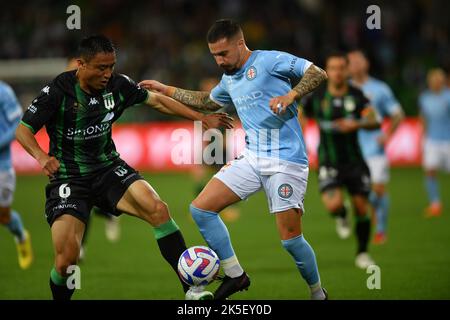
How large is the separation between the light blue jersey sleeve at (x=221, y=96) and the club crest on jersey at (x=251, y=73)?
1.13ft

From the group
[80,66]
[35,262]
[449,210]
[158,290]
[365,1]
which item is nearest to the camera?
[80,66]

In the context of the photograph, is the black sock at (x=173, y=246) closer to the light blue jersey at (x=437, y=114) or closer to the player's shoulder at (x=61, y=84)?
the player's shoulder at (x=61, y=84)

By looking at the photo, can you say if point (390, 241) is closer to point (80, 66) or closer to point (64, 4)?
point (80, 66)

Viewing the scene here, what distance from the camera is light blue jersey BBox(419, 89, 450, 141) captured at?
15.1 m

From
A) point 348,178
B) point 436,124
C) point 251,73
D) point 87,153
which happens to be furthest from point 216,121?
point 436,124

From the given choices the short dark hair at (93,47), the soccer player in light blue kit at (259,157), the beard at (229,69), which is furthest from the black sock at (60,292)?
the beard at (229,69)

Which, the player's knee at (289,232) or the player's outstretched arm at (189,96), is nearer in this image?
the player's knee at (289,232)

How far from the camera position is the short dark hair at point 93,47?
6.45m

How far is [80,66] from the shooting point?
657cm

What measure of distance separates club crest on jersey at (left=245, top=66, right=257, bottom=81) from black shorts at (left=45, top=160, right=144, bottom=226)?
1.26 m

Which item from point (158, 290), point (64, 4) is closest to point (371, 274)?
point (158, 290)

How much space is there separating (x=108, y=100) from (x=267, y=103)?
4.37 ft

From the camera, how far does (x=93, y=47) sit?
6.45 meters

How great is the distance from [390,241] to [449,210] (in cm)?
341
